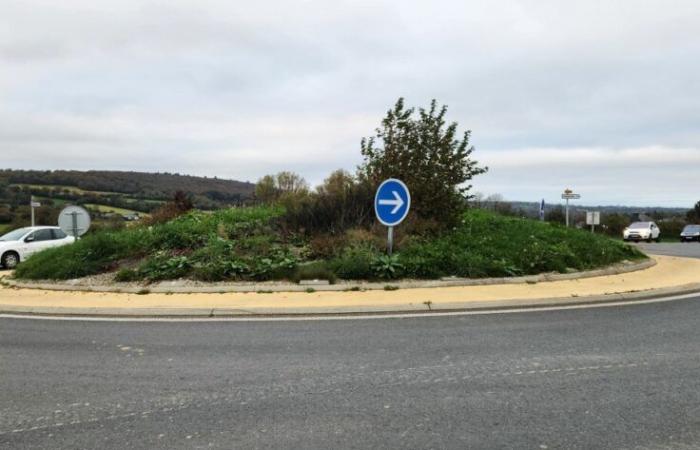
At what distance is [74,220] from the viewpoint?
45.6ft

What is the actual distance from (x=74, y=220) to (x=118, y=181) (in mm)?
48660

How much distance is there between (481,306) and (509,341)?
2.35 m

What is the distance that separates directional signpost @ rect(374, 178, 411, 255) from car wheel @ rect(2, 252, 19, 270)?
647 inches

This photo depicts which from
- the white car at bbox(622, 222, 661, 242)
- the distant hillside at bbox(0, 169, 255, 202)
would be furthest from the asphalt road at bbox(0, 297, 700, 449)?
the distant hillside at bbox(0, 169, 255, 202)

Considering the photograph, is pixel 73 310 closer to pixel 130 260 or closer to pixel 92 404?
pixel 130 260

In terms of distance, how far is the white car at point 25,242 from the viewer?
21516 millimetres

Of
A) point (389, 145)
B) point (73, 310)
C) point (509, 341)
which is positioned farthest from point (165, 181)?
point (509, 341)

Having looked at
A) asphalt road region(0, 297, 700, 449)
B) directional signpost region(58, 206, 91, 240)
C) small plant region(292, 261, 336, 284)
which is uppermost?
directional signpost region(58, 206, 91, 240)

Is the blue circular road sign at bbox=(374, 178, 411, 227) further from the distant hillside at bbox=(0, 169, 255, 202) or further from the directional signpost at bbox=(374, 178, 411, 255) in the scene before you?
the distant hillside at bbox=(0, 169, 255, 202)

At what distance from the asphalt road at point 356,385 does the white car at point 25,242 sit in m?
15.5

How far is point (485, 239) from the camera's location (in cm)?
1382

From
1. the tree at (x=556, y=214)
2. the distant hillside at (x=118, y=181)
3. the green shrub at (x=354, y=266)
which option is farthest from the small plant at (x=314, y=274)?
the tree at (x=556, y=214)

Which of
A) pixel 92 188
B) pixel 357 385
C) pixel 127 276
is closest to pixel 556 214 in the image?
pixel 92 188

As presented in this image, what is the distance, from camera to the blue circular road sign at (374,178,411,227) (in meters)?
11.6
